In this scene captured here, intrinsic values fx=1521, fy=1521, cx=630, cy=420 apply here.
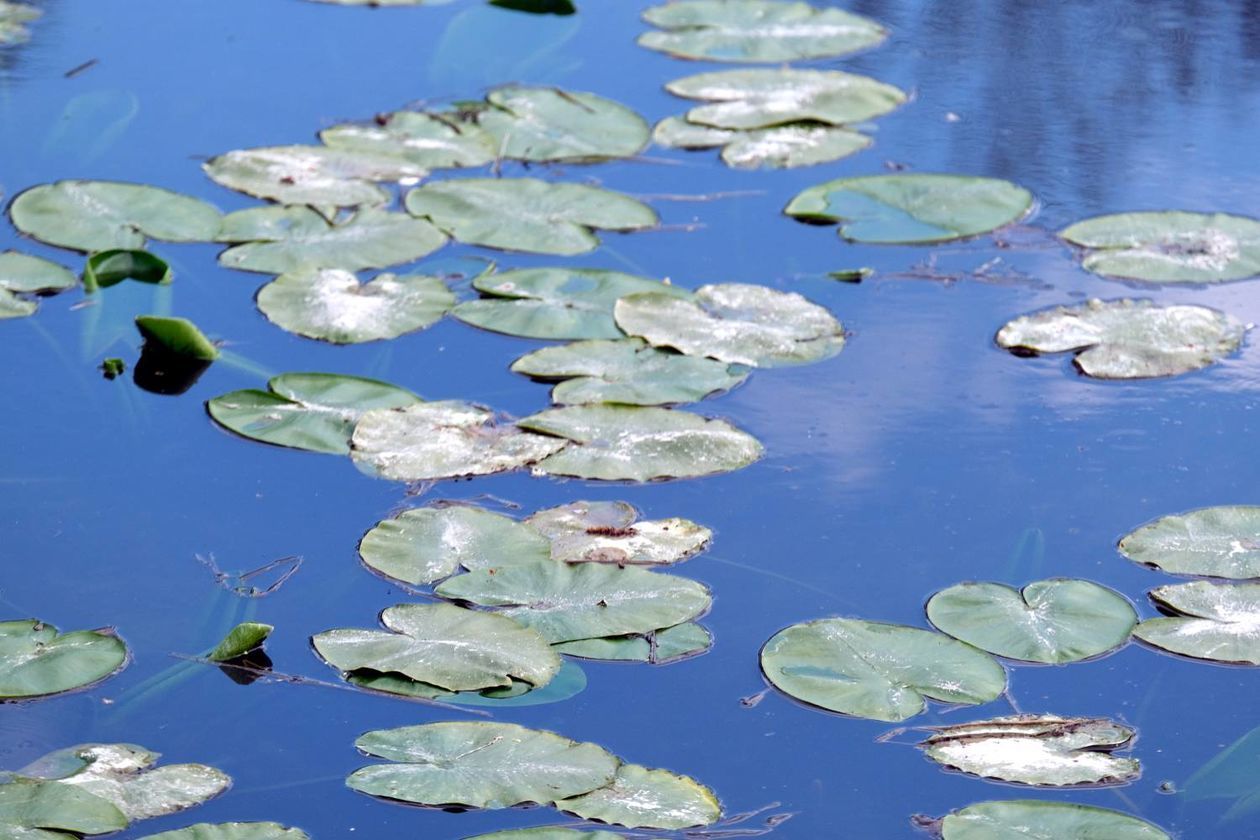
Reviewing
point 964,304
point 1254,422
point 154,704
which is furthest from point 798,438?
point 154,704

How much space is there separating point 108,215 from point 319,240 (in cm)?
43

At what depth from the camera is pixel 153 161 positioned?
3299mm

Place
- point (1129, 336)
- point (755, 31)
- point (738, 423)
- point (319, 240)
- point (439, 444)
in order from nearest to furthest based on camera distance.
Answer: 1. point (439, 444)
2. point (738, 423)
3. point (1129, 336)
4. point (319, 240)
5. point (755, 31)

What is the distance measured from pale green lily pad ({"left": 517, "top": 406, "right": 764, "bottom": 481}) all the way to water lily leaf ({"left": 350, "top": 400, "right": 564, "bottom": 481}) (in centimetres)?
3

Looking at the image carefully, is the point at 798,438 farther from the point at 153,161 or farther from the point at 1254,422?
the point at 153,161

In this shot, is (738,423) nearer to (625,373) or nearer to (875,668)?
(625,373)

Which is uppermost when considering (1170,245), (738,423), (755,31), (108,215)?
(755,31)

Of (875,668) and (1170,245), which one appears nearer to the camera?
(875,668)

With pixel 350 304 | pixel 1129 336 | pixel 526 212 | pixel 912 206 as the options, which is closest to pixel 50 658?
pixel 350 304

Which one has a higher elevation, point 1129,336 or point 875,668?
point 1129,336

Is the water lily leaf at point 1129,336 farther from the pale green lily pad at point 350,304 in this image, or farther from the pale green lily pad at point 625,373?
the pale green lily pad at point 350,304

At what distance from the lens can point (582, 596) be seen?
2004 mm

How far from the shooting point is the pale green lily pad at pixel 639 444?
229 centimetres

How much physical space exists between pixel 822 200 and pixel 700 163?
34cm
